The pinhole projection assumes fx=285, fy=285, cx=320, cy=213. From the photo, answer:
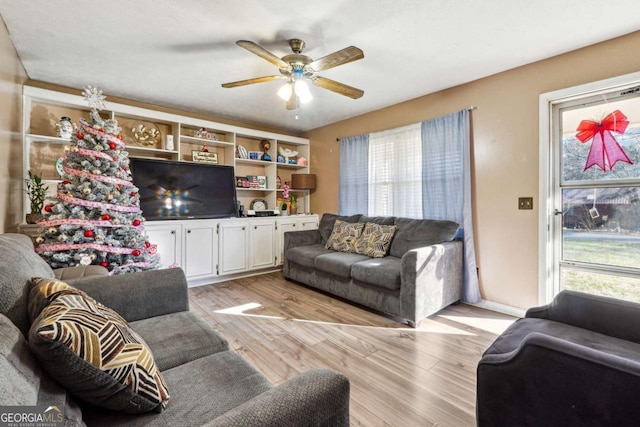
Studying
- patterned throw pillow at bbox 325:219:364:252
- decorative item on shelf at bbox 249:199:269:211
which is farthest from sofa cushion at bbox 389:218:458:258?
decorative item on shelf at bbox 249:199:269:211

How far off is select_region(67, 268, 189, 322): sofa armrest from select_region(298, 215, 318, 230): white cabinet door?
2.97m

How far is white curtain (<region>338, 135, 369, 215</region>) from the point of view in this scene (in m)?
4.13

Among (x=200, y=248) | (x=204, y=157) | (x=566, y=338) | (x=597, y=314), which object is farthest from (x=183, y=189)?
(x=597, y=314)

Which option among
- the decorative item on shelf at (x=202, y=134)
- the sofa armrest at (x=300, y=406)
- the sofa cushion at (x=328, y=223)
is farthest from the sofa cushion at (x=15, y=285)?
the sofa cushion at (x=328, y=223)

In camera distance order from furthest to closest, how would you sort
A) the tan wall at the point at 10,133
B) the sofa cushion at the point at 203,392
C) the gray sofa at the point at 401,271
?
the gray sofa at the point at 401,271 → the tan wall at the point at 10,133 → the sofa cushion at the point at 203,392

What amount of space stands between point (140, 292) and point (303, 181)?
3.45 meters

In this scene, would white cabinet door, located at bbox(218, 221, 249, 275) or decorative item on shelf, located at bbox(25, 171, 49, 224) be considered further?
white cabinet door, located at bbox(218, 221, 249, 275)

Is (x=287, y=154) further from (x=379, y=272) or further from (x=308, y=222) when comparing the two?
(x=379, y=272)

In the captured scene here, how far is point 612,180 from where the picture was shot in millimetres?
2338

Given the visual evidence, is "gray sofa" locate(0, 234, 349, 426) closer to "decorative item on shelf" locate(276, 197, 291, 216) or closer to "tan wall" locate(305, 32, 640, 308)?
"tan wall" locate(305, 32, 640, 308)

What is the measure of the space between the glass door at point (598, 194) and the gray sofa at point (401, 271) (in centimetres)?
91

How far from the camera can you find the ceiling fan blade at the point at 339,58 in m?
1.96

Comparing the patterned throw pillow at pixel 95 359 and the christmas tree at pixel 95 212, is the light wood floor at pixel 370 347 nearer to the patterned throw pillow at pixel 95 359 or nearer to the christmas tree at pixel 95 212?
the christmas tree at pixel 95 212

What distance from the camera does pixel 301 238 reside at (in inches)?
156
